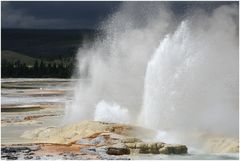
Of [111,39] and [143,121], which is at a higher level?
[111,39]

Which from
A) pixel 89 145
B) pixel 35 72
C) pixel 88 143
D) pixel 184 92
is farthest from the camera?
pixel 35 72

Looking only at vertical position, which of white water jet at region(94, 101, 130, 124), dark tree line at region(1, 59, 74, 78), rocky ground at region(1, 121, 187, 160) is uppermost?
dark tree line at region(1, 59, 74, 78)

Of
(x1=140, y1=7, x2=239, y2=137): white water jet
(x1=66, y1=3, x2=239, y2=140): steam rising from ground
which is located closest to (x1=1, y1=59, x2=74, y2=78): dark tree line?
(x1=66, y1=3, x2=239, y2=140): steam rising from ground

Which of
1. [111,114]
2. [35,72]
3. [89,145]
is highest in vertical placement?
[35,72]

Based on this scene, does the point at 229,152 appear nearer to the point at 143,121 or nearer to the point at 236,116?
the point at 236,116

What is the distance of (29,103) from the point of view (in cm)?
2658

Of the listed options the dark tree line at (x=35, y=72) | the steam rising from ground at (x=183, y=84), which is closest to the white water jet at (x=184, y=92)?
the steam rising from ground at (x=183, y=84)

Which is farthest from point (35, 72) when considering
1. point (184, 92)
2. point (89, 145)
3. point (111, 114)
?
point (89, 145)

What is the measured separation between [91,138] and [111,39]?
420 inches

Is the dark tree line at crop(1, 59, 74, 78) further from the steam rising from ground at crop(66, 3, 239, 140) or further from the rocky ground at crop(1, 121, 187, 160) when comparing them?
the rocky ground at crop(1, 121, 187, 160)

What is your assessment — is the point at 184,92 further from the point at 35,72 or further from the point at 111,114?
the point at 35,72

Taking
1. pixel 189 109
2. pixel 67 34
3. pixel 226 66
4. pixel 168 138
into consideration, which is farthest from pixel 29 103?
pixel 67 34

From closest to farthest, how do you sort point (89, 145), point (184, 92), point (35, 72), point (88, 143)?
point (89, 145) → point (88, 143) → point (184, 92) → point (35, 72)

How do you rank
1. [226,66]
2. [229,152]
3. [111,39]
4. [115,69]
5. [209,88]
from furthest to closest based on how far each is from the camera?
[115,69]
[111,39]
[226,66]
[209,88]
[229,152]
